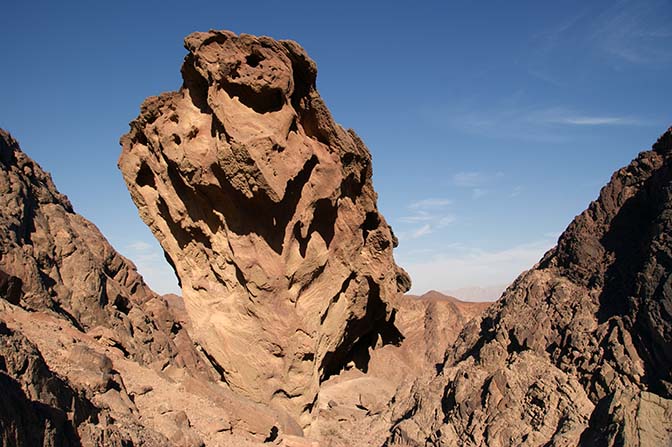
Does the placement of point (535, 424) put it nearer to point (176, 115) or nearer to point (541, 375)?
point (541, 375)

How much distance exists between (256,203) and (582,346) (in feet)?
64.7

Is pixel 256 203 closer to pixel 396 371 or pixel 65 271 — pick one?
pixel 65 271

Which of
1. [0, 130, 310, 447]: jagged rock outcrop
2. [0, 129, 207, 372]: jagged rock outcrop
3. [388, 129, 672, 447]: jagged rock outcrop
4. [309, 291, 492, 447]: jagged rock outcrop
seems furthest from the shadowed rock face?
[309, 291, 492, 447]: jagged rock outcrop

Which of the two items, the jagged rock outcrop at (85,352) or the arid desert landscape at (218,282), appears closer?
the jagged rock outcrop at (85,352)

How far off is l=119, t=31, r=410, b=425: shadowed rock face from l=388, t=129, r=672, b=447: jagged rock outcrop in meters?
11.5

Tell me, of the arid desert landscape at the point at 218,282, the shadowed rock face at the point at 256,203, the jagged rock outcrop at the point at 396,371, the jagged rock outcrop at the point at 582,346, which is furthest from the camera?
the jagged rock outcrop at the point at 396,371

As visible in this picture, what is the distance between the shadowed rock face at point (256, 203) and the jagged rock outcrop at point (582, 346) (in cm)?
1152

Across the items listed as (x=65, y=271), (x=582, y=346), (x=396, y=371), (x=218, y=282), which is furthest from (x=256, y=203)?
(x=396, y=371)

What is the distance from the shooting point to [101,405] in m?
8.57

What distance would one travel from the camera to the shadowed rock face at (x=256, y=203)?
463 inches

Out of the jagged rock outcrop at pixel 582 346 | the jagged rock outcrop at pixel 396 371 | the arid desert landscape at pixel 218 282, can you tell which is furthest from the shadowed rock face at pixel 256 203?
the jagged rock outcrop at pixel 396 371

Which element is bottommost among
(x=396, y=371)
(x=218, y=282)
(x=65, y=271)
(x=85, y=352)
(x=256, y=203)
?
(x=85, y=352)

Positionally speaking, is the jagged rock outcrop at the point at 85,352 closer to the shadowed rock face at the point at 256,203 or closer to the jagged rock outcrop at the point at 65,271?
the jagged rock outcrop at the point at 65,271

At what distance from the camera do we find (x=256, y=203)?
1234 cm
